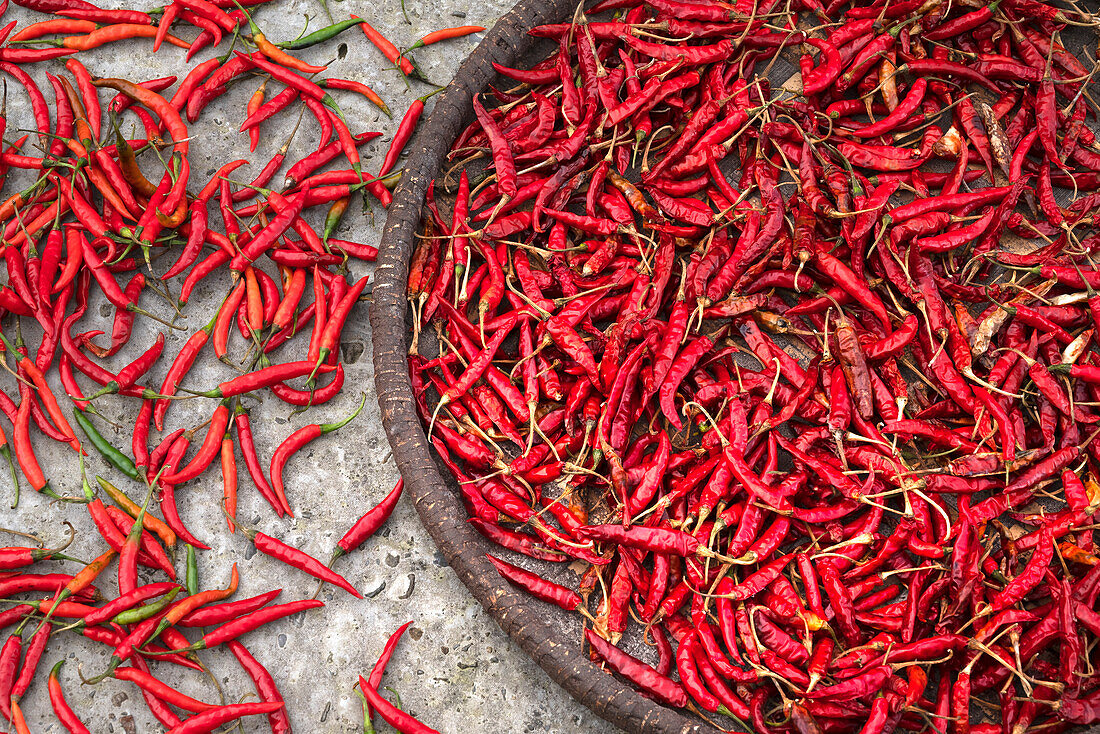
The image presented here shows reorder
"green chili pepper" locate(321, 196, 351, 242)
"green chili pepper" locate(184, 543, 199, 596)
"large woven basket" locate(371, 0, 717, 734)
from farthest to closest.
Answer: "green chili pepper" locate(321, 196, 351, 242), "green chili pepper" locate(184, 543, 199, 596), "large woven basket" locate(371, 0, 717, 734)

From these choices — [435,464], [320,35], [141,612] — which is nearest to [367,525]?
[435,464]

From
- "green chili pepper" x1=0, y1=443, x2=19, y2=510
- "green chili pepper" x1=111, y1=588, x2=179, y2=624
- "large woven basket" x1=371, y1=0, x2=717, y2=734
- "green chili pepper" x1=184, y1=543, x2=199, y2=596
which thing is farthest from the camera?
"green chili pepper" x1=0, y1=443, x2=19, y2=510

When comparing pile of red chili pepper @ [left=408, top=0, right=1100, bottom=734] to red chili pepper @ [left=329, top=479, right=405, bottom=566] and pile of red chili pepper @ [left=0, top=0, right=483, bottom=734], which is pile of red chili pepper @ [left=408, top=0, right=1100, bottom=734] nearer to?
red chili pepper @ [left=329, top=479, right=405, bottom=566]

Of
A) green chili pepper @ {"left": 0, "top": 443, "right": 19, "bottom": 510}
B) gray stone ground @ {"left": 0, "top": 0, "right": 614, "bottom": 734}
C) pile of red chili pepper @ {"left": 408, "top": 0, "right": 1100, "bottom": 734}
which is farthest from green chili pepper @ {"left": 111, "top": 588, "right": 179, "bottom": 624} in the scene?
pile of red chili pepper @ {"left": 408, "top": 0, "right": 1100, "bottom": 734}

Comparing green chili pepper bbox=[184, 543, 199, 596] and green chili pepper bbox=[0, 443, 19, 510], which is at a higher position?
green chili pepper bbox=[0, 443, 19, 510]

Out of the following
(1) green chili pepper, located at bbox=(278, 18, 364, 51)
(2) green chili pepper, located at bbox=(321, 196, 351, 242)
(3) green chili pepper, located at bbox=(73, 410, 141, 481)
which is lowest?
(3) green chili pepper, located at bbox=(73, 410, 141, 481)

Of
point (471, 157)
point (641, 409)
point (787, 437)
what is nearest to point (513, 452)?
point (641, 409)

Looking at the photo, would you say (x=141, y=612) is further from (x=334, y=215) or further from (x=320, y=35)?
(x=320, y=35)
